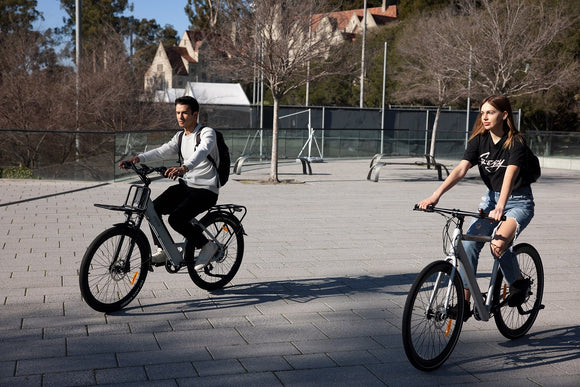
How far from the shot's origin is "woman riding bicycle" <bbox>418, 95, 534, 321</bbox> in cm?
464

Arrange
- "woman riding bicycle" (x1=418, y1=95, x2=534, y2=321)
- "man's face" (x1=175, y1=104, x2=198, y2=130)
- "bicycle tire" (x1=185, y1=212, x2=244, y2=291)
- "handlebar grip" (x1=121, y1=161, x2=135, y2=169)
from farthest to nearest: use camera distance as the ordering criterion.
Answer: "bicycle tire" (x1=185, y1=212, x2=244, y2=291) < "man's face" (x1=175, y1=104, x2=198, y2=130) < "handlebar grip" (x1=121, y1=161, x2=135, y2=169) < "woman riding bicycle" (x1=418, y1=95, x2=534, y2=321)

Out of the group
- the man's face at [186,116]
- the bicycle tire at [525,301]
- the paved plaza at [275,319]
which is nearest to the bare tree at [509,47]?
the paved plaza at [275,319]

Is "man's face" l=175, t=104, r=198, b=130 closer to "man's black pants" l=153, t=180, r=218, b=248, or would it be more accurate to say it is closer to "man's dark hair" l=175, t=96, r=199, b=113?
"man's dark hair" l=175, t=96, r=199, b=113

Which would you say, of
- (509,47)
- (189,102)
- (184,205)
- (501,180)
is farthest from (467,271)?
(509,47)

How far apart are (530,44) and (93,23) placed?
54786mm

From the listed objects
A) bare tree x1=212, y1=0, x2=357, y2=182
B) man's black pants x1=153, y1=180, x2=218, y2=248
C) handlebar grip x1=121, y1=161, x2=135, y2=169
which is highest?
bare tree x1=212, y1=0, x2=357, y2=182

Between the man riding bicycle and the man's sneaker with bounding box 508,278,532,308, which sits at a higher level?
the man riding bicycle

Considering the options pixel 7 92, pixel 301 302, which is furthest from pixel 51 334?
pixel 7 92

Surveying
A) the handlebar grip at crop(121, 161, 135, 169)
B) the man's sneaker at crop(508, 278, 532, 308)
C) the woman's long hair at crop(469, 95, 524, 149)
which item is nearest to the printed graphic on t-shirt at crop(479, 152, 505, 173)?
the woman's long hair at crop(469, 95, 524, 149)

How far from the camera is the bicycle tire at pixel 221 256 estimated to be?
241 inches

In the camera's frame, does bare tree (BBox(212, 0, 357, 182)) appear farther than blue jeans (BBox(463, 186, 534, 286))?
Yes

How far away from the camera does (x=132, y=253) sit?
550cm

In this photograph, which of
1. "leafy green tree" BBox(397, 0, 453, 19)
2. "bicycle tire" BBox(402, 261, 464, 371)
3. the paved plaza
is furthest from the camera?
"leafy green tree" BBox(397, 0, 453, 19)

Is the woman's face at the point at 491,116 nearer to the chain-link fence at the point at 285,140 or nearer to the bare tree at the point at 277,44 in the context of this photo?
the bare tree at the point at 277,44
